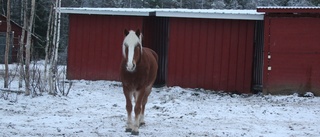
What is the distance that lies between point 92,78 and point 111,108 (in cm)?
634

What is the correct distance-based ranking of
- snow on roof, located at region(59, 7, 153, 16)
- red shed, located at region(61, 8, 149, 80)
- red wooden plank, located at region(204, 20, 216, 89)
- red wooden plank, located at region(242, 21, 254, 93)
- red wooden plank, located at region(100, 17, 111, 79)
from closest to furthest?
red wooden plank, located at region(242, 21, 254, 93) < red wooden plank, located at region(204, 20, 216, 89) < snow on roof, located at region(59, 7, 153, 16) < red shed, located at region(61, 8, 149, 80) < red wooden plank, located at region(100, 17, 111, 79)

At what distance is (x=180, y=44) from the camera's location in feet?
49.6

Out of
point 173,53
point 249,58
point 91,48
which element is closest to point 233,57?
point 249,58

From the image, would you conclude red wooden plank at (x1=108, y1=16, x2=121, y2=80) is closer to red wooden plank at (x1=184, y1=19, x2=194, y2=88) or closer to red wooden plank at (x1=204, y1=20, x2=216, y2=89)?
red wooden plank at (x1=184, y1=19, x2=194, y2=88)

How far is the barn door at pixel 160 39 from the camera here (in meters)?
16.2

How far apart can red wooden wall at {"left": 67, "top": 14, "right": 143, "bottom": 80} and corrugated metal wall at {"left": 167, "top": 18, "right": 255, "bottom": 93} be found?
2.02 meters

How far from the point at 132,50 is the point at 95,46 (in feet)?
31.4

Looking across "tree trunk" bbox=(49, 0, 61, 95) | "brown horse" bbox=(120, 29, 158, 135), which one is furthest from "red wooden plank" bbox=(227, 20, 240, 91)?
"brown horse" bbox=(120, 29, 158, 135)

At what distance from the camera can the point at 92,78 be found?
16391 mm

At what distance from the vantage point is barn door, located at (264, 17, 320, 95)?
43.6 feet

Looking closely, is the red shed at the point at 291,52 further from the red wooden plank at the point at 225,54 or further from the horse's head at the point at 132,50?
the horse's head at the point at 132,50

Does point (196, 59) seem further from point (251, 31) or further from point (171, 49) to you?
point (251, 31)

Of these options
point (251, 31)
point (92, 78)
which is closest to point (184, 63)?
point (251, 31)

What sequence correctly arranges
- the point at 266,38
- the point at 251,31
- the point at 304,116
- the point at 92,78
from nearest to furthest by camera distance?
Result: the point at 304,116, the point at 266,38, the point at 251,31, the point at 92,78
